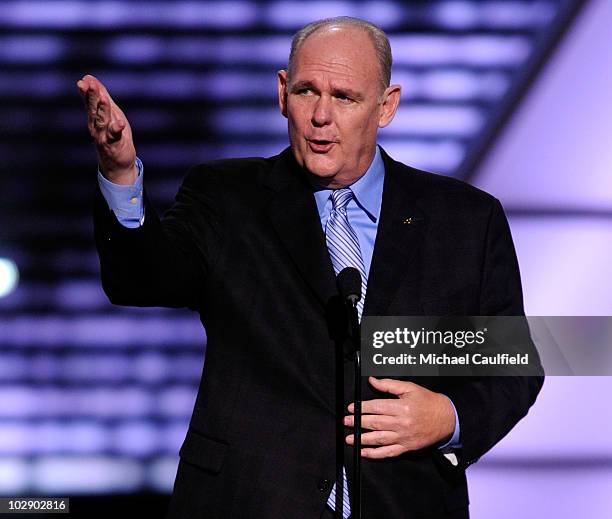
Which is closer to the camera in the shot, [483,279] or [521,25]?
[483,279]

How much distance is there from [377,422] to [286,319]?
0.83ft

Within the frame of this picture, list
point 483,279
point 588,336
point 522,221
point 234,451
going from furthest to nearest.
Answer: point 522,221
point 588,336
point 483,279
point 234,451

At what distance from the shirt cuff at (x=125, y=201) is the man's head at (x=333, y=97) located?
382mm

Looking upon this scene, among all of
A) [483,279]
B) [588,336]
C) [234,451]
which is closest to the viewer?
[234,451]

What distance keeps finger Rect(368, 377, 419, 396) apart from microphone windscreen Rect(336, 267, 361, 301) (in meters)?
0.28

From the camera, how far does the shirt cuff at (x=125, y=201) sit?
1.76m

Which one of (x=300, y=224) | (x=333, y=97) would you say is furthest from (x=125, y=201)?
(x=333, y=97)

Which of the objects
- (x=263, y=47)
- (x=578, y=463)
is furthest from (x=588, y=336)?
(x=263, y=47)

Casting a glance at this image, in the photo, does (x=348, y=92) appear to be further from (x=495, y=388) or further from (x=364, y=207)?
(x=495, y=388)

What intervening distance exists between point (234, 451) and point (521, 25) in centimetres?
161

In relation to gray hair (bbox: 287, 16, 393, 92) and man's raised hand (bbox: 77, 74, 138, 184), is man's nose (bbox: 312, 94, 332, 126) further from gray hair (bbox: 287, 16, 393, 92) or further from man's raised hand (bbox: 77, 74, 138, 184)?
man's raised hand (bbox: 77, 74, 138, 184)

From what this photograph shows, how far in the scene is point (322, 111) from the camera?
6.54ft

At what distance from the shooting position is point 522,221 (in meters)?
3.01

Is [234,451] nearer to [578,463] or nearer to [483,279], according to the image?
[483,279]
